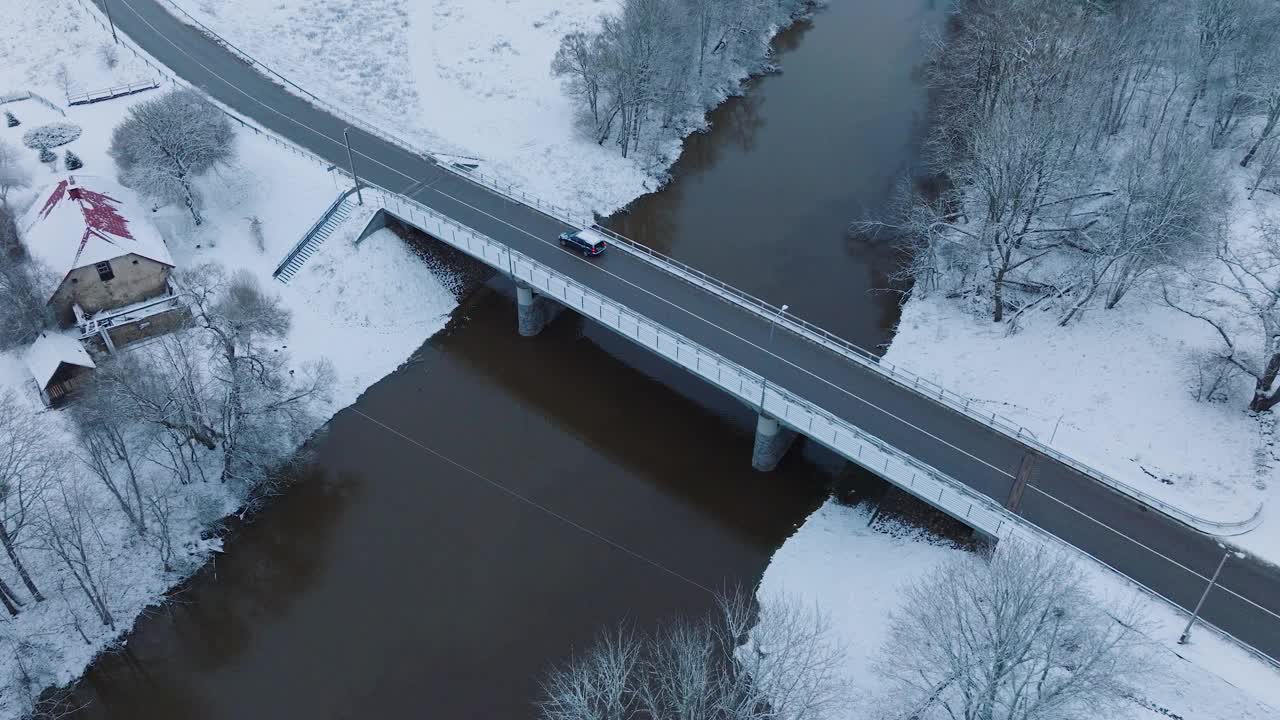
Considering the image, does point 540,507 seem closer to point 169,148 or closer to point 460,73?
point 169,148

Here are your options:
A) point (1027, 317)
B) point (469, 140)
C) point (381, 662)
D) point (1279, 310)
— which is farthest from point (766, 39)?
point (381, 662)

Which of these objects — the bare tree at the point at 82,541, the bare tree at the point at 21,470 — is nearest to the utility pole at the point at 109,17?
the bare tree at the point at 21,470

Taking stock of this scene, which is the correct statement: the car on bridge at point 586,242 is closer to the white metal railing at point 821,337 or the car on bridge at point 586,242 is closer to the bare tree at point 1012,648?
the white metal railing at point 821,337

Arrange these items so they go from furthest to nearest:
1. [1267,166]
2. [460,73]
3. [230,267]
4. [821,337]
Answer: [460,73] < [1267,166] < [230,267] < [821,337]

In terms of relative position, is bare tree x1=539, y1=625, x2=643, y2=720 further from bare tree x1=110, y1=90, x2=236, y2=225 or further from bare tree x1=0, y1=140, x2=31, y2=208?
bare tree x1=0, y1=140, x2=31, y2=208

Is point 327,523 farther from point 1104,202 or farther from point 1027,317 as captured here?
point 1104,202

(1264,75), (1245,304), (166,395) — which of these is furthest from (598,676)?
(1264,75)
